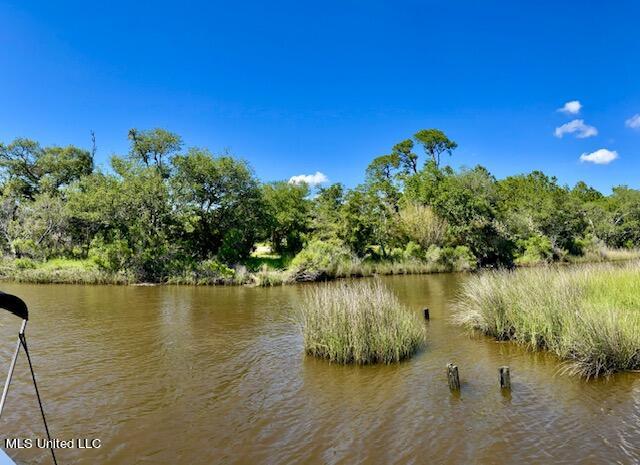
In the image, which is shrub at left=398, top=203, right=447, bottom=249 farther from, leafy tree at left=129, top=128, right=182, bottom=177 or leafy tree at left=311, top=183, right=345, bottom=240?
leafy tree at left=129, top=128, right=182, bottom=177

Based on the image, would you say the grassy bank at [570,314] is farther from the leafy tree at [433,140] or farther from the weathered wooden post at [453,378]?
the leafy tree at [433,140]

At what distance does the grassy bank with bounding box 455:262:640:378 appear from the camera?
784 centimetres

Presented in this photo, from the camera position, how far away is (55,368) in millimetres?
9047

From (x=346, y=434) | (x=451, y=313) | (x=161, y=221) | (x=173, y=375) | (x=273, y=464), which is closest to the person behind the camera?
(x=273, y=464)

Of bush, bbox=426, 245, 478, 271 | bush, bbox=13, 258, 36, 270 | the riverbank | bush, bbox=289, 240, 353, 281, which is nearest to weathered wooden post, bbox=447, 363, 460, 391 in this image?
the riverbank

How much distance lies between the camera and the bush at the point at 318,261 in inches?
988

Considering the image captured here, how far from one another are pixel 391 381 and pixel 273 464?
3.35m

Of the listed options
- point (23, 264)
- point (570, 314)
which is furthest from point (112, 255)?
point (570, 314)

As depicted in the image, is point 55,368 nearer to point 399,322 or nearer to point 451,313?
point 399,322

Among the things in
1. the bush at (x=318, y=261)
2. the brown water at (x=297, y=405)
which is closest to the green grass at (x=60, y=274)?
the bush at (x=318, y=261)

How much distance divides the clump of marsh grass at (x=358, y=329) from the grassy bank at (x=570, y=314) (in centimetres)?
258

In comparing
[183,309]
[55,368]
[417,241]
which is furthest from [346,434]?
[417,241]

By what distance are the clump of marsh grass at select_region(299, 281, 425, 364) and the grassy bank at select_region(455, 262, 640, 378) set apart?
2579mm

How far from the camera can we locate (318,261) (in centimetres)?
2583
